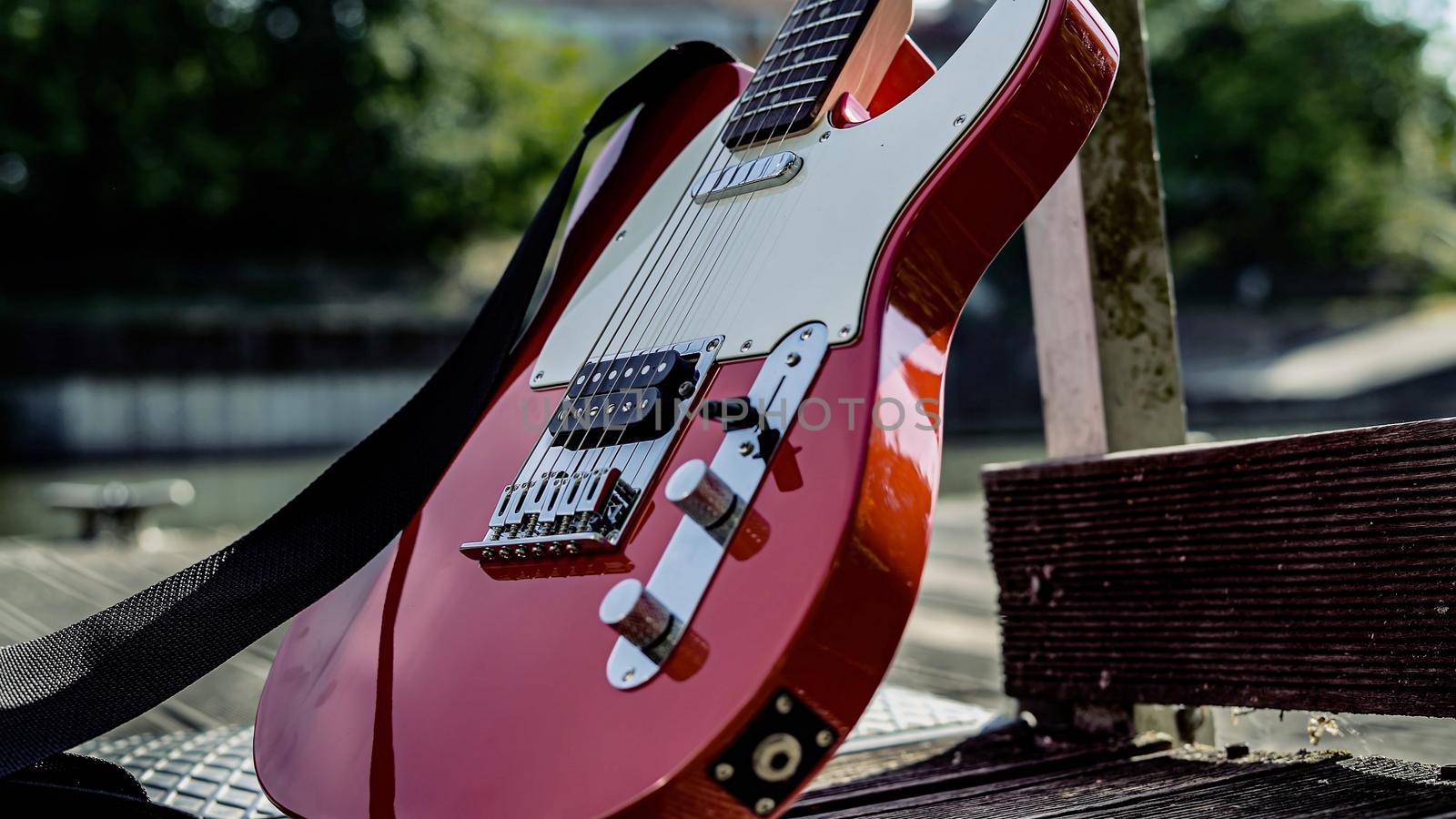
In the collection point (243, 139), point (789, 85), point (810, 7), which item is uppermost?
point (243, 139)

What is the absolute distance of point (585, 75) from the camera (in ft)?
91.2

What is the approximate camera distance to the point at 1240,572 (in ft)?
3.90

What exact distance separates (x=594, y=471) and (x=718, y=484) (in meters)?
0.17

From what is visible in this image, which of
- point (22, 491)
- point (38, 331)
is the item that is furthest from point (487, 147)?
point (22, 491)

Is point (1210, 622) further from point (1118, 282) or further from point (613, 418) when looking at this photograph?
point (613, 418)

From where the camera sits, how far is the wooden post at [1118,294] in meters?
1.46

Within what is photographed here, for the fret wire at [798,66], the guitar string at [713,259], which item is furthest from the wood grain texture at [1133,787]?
the fret wire at [798,66]

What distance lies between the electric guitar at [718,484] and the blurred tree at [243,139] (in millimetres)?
17044

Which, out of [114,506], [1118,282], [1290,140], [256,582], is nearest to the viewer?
[256,582]

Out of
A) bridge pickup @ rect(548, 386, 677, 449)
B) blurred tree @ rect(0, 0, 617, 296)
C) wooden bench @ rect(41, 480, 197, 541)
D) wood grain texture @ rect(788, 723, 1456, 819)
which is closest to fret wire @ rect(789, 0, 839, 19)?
bridge pickup @ rect(548, 386, 677, 449)

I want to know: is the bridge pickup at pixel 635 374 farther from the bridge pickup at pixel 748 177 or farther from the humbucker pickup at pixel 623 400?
the bridge pickup at pixel 748 177

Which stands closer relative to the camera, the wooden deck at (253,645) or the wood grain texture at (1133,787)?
the wood grain texture at (1133,787)

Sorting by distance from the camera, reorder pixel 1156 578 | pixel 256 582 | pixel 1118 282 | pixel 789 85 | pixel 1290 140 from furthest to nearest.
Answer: pixel 1290 140
pixel 1118 282
pixel 1156 578
pixel 789 85
pixel 256 582

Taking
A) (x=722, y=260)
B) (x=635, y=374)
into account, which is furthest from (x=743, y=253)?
(x=635, y=374)
